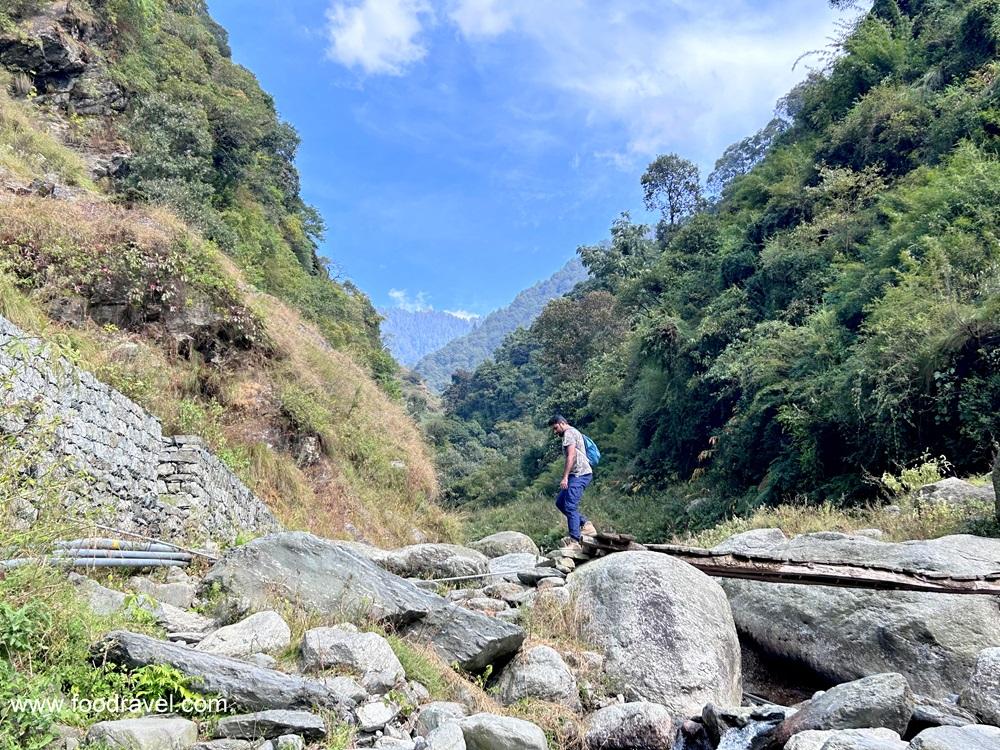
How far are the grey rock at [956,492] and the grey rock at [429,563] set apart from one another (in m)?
7.23

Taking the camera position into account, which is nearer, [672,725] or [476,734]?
[476,734]

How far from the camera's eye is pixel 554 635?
614 cm

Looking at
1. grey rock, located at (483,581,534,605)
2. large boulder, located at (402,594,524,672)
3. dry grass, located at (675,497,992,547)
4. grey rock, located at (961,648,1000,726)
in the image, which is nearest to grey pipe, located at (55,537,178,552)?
large boulder, located at (402,594,524,672)

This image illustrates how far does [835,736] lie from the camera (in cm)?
358

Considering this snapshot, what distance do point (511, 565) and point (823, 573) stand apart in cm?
402

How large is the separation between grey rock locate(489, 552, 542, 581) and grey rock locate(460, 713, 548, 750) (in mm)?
3689

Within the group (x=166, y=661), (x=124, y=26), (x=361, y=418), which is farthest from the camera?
(x=124, y=26)

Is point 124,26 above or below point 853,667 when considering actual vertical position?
above

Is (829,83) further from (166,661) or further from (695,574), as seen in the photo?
(166,661)

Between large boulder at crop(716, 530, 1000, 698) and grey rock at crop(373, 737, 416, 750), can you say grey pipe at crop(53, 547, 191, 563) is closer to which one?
grey rock at crop(373, 737, 416, 750)

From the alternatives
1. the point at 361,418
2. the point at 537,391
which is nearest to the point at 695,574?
the point at 361,418

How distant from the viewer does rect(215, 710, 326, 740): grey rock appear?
3.35 m

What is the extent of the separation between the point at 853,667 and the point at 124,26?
84.9 ft

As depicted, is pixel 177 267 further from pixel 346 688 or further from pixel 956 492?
pixel 956 492
